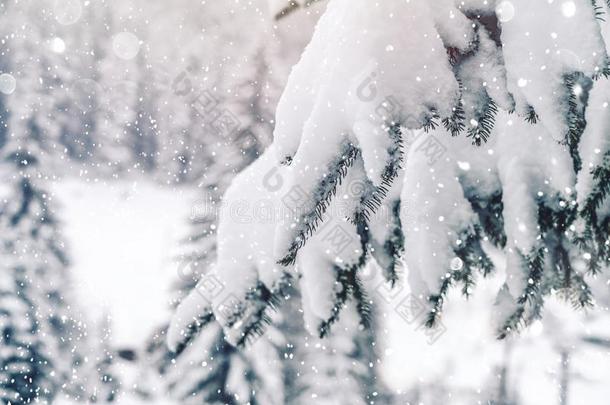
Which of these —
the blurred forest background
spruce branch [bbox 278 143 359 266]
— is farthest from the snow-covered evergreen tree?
the blurred forest background

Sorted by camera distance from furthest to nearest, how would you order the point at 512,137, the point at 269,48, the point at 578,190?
the point at 269,48, the point at 512,137, the point at 578,190

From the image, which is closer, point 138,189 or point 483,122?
point 483,122

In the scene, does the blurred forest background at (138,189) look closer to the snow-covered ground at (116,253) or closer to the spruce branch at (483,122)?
the snow-covered ground at (116,253)

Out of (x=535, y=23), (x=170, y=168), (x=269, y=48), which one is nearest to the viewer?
(x=535, y=23)

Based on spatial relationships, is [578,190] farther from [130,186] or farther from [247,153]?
[130,186]

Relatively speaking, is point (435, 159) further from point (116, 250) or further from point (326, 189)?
point (116, 250)

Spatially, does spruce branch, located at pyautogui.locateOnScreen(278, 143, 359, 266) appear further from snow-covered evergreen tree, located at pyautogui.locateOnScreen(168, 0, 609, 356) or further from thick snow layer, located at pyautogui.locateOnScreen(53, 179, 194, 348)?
thick snow layer, located at pyautogui.locateOnScreen(53, 179, 194, 348)

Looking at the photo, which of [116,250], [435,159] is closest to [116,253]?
[116,250]

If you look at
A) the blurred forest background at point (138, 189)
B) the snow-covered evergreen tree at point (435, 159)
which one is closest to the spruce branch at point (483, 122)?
the snow-covered evergreen tree at point (435, 159)

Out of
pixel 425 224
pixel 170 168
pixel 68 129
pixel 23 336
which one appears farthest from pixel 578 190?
pixel 23 336

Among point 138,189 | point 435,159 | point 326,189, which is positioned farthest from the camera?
point 138,189

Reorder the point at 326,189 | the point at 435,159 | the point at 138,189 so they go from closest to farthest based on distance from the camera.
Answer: the point at 326,189 → the point at 435,159 → the point at 138,189
